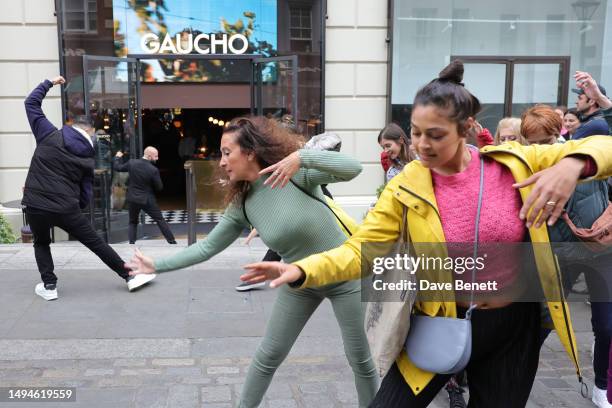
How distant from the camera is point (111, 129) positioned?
9875 mm

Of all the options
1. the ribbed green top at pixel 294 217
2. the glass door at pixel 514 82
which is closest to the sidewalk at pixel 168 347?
the ribbed green top at pixel 294 217

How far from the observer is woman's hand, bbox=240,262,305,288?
2.12 meters

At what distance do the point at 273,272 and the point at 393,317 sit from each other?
1.52 feet

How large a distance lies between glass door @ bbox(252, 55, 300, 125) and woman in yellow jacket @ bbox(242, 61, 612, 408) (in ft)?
23.9

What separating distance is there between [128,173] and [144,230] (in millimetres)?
1242

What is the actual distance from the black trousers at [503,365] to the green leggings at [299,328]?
2.75ft

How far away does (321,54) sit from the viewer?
962cm

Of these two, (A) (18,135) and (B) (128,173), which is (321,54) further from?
(A) (18,135)

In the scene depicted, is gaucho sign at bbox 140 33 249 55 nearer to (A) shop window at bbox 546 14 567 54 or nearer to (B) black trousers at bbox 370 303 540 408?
(A) shop window at bbox 546 14 567 54

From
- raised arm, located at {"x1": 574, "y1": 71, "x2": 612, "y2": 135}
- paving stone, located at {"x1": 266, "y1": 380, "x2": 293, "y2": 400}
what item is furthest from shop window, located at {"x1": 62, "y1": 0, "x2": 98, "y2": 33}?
raised arm, located at {"x1": 574, "y1": 71, "x2": 612, "y2": 135}

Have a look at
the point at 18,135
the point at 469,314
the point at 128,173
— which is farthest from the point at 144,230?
the point at 469,314

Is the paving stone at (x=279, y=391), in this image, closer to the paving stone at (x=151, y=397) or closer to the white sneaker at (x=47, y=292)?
the paving stone at (x=151, y=397)

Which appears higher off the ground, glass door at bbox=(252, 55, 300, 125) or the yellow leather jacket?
glass door at bbox=(252, 55, 300, 125)

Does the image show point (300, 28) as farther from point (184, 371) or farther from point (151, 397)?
point (151, 397)
